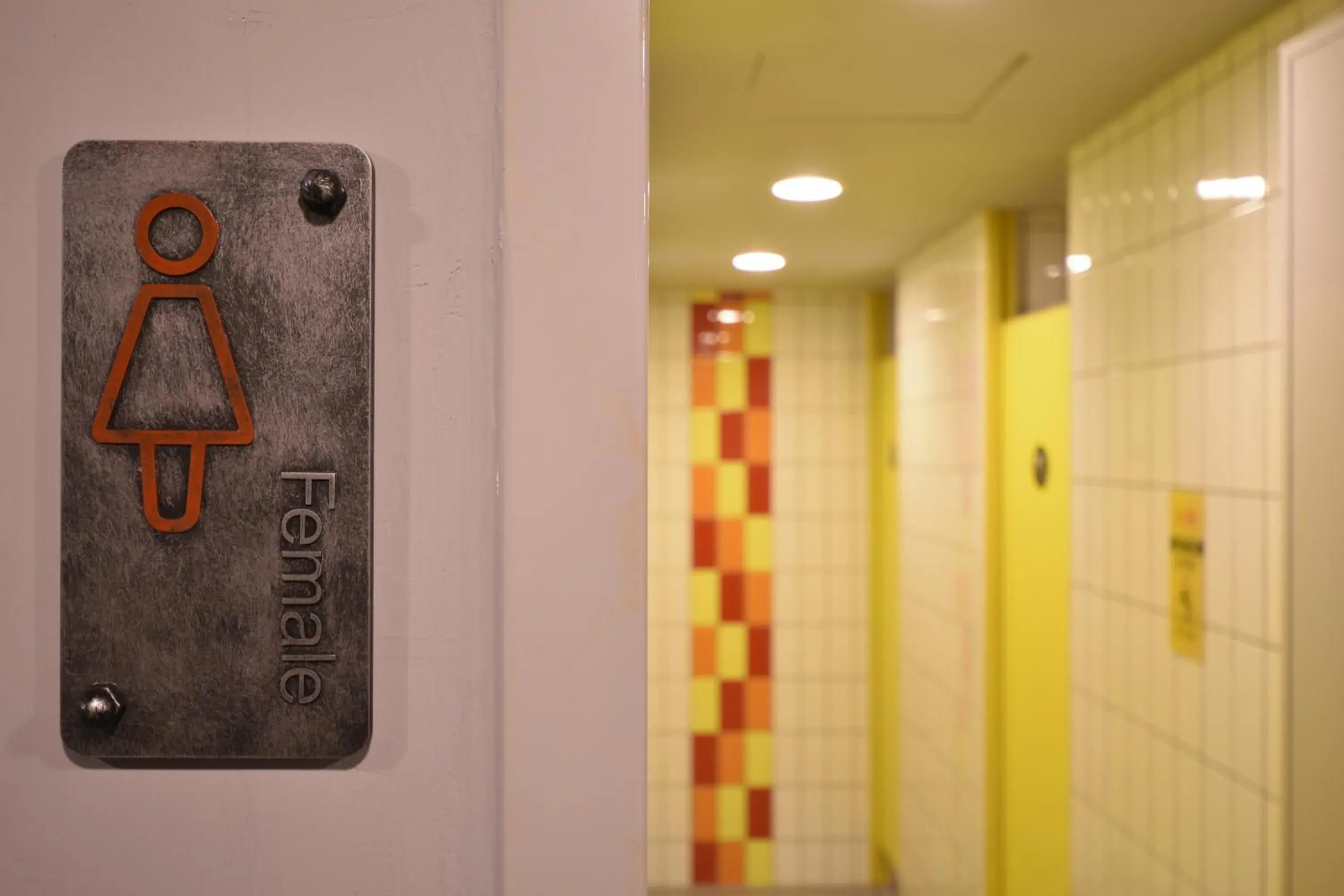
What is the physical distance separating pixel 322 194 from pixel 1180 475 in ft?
5.26

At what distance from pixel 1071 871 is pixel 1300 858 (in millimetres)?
1326

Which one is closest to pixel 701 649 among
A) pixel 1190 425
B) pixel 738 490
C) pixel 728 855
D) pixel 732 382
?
pixel 738 490

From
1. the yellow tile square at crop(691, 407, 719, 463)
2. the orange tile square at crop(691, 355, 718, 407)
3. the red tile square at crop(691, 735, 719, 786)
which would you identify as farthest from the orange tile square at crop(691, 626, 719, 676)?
the orange tile square at crop(691, 355, 718, 407)

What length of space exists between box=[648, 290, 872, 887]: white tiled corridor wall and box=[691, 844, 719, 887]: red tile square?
1.6 inches

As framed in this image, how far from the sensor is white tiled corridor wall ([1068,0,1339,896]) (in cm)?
143

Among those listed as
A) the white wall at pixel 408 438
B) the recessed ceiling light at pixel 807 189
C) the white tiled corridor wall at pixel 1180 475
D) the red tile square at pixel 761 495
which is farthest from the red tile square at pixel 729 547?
the white wall at pixel 408 438

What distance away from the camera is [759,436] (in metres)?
4.11

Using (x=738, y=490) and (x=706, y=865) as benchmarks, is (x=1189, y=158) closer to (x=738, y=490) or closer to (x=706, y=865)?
(x=738, y=490)

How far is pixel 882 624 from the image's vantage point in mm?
4090

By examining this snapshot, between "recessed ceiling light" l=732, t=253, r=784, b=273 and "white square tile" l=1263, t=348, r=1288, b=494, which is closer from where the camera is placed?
"white square tile" l=1263, t=348, r=1288, b=494

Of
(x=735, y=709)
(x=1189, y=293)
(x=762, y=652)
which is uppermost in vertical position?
(x=1189, y=293)

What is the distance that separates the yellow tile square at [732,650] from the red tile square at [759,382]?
0.98 metres

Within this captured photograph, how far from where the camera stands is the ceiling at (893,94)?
55.6 inches

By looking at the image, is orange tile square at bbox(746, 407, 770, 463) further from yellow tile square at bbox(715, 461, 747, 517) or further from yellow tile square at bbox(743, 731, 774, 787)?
yellow tile square at bbox(743, 731, 774, 787)
